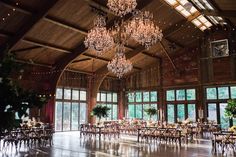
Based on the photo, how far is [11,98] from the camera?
1586 millimetres

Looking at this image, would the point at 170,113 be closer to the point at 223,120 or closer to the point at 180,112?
the point at 180,112

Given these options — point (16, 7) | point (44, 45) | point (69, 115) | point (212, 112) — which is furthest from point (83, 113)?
point (16, 7)

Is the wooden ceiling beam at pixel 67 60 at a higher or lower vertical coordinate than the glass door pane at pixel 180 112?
higher

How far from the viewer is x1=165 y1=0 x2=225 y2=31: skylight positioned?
12.0 meters

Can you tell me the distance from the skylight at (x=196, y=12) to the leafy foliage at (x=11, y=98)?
11.2m

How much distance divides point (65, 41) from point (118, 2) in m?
5.93

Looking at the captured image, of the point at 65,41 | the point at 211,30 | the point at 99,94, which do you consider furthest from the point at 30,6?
the point at 211,30

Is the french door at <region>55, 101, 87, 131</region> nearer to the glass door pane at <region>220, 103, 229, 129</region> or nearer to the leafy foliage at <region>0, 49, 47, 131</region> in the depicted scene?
the glass door pane at <region>220, 103, 229, 129</region>

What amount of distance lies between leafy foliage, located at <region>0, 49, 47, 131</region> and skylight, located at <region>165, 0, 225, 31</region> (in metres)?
11.2

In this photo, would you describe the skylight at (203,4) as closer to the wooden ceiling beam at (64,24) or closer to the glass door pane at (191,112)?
the wooden ceiling beam at (64,24)

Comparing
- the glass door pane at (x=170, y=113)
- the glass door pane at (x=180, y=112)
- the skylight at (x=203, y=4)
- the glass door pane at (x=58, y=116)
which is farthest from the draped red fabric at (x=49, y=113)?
the skylight at (x=203, y=4)

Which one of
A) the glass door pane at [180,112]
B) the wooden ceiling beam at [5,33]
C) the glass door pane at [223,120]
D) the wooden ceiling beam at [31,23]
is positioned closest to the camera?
the wooden ceiling beam at [31,23]

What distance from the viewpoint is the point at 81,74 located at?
1669cm

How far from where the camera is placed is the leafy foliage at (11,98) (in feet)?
5.20
